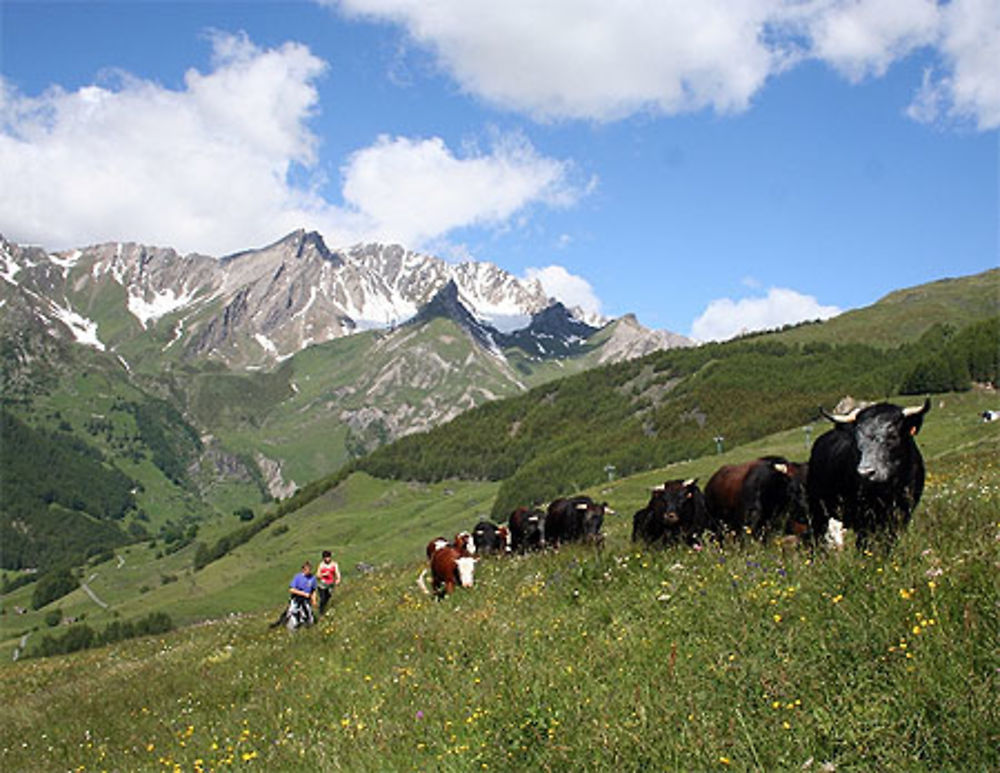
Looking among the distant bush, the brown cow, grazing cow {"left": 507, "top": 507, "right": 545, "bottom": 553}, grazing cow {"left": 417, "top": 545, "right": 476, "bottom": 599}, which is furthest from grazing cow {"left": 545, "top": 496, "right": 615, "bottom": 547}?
the distant bush

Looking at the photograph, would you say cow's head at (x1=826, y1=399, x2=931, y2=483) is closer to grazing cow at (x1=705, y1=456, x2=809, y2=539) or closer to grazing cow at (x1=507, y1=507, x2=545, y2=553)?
grazing cow at (x1=705, y1=456, x2=809, y2=539)

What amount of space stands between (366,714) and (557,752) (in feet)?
12.5

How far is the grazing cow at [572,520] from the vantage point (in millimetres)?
26527

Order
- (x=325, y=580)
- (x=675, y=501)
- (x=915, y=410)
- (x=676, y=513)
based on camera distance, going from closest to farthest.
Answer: (x=915, y=410) < (x=676, y=513) < (x=675, y=501) < (x=325, y=580)

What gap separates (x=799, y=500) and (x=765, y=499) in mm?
711

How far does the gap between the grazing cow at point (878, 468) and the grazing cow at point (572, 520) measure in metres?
14.6

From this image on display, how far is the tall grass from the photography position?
5.67 metres

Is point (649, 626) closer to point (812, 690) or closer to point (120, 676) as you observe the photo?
point (812, 690)

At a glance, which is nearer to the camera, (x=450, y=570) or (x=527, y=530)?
(x=450, y=570)

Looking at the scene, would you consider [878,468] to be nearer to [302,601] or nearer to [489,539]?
[302,601]

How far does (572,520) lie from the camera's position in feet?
88.5

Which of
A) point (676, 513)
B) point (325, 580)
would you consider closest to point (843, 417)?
point (676, 513)

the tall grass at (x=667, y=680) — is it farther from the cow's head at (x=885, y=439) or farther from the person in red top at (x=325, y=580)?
the person in red top at (x=325, y=580)

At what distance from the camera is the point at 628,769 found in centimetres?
604
